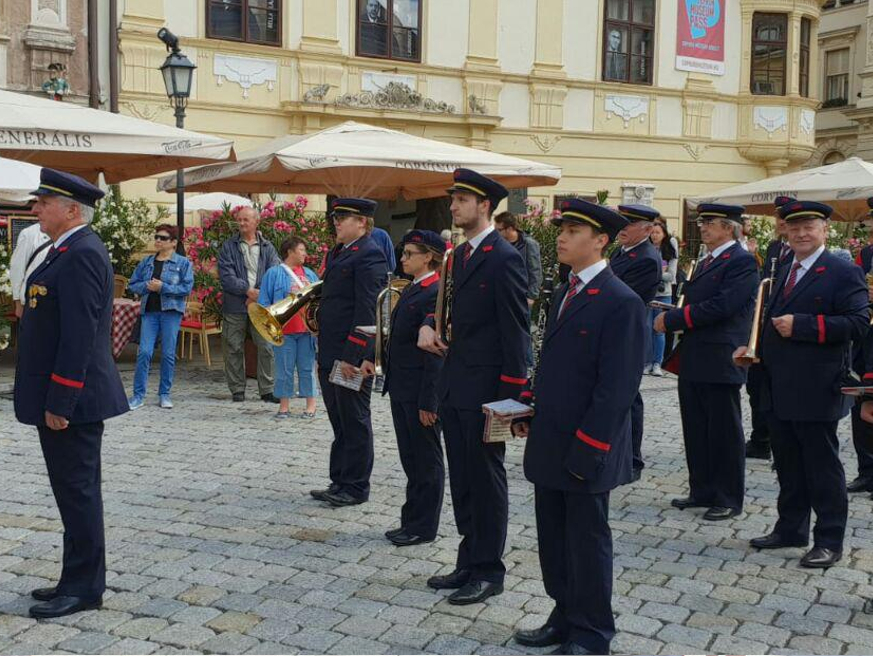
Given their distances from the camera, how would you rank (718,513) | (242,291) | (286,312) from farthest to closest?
(242,291) < (286,312) < (718,513)

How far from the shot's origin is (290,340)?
1045 centimetres

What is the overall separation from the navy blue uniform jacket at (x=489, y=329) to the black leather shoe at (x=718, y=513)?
Answer: 222 cm

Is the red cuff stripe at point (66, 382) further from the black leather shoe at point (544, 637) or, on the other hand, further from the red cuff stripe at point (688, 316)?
the red cuff stripe at point (688, 316)

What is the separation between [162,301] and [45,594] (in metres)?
5.93

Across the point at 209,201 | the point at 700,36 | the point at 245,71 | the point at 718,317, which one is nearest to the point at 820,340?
the point at 718,317

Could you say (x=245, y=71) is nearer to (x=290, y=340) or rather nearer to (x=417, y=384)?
(x=290, y=340)

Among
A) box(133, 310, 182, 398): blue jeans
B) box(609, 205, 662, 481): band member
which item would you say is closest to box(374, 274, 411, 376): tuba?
box(609, 205, 662, 481): band member

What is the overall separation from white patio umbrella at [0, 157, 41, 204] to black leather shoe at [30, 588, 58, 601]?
5442 millimetres

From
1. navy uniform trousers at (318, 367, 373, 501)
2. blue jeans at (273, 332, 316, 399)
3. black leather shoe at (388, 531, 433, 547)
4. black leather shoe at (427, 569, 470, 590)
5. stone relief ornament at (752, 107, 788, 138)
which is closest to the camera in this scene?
black leather shoe at (427, 569, 470, 590)

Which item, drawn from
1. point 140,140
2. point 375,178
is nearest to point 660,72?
point 375,178

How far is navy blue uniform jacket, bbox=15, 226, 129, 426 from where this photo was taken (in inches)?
185

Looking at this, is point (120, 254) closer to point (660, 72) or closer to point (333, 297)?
point (333, 297)

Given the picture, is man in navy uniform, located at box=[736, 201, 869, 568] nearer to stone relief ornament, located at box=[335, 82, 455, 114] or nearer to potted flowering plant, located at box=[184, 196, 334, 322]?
potted flowering plant, located at box=[184, 196, 334, 322]

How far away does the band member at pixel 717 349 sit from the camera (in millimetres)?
6723
